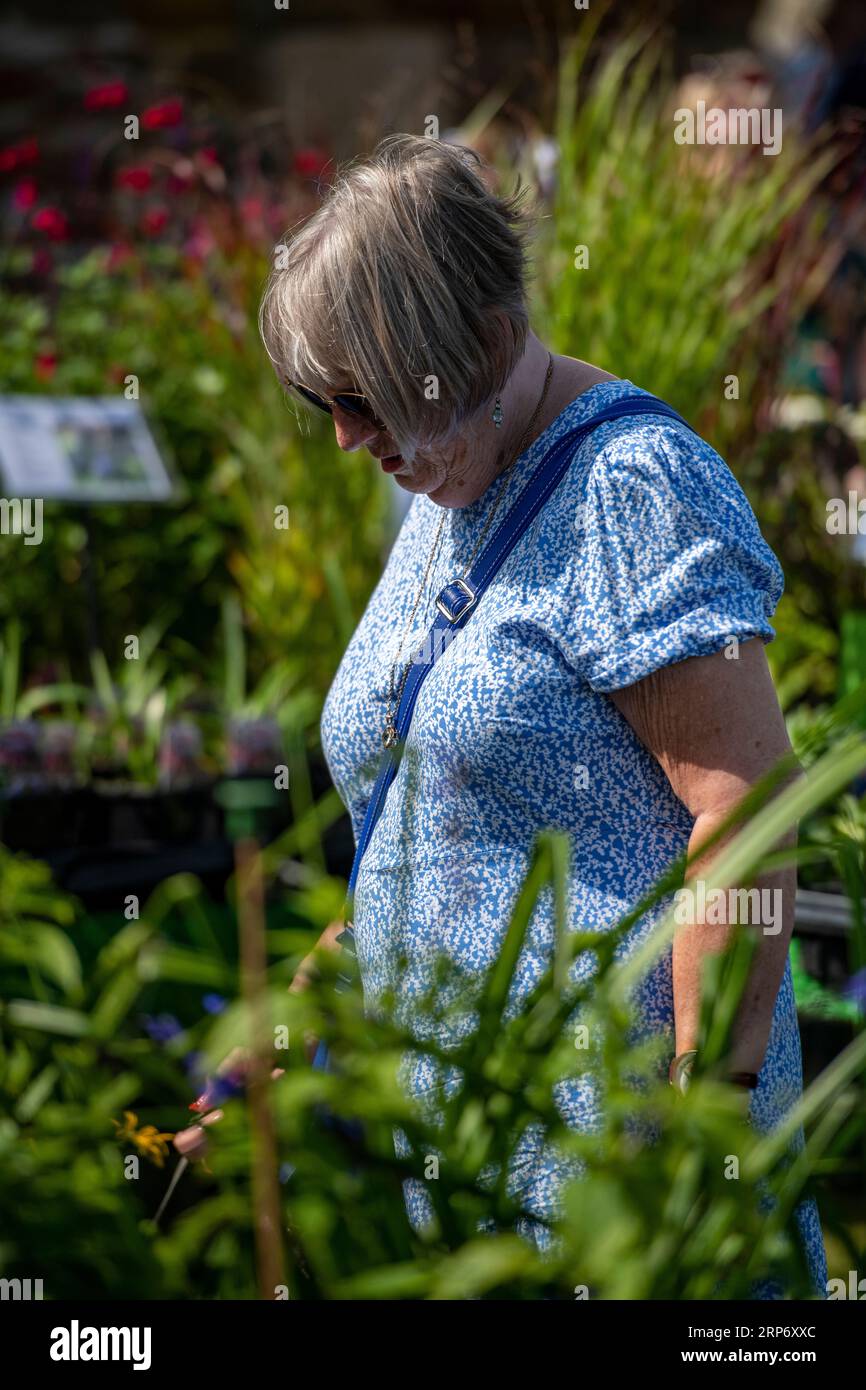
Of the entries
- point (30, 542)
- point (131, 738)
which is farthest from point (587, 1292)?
point (30, 542)

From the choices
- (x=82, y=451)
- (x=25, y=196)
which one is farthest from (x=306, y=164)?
(x=82, y=451)

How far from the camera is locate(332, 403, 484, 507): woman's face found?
145 centimetres

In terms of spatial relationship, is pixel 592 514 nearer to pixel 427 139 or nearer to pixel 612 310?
pixel 427 139

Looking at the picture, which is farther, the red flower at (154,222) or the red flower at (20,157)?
A: the red flower at (154,222)

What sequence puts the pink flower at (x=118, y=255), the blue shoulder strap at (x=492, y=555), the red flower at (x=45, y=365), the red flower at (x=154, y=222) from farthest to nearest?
the pink flower at (x=118, y=255), the red flower at (x=154, y=222), the red flower at (x=45, y=365), the blue shoulder strap at (x=492, y=555)

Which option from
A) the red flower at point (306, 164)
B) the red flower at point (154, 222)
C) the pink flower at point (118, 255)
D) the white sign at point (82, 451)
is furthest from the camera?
the pink flower at point (118, 255)

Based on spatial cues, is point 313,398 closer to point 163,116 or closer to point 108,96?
point 163,116

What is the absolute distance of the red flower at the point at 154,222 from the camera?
15.1 feet

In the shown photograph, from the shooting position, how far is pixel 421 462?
4.78 ft

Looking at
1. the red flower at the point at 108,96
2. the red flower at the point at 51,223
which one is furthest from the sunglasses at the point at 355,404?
the red flower at the point at 51,223

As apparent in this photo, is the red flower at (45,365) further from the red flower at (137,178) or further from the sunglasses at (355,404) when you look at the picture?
the sunglasses at (355,404)

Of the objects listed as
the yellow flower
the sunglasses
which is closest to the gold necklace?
the sunglasses

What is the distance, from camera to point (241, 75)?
28.4 feet

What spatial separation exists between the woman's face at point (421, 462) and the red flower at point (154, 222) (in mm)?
3420
